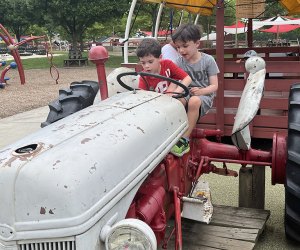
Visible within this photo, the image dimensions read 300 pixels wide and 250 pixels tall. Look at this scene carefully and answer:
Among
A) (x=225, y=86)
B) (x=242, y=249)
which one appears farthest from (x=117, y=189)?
(x=225, y=86)

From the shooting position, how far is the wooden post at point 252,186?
3441mm

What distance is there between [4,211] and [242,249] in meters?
1.76

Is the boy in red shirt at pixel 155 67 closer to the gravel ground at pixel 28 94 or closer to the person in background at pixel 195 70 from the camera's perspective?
the person in background at pixel 195 70

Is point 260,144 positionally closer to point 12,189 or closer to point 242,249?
point 242,249

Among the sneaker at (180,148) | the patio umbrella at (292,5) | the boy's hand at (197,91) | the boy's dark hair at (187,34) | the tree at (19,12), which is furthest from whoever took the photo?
the tree at (19,12)

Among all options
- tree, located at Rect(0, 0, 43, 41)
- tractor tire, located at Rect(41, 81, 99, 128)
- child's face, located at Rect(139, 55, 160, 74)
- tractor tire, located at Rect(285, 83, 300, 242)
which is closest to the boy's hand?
child's face, located at Rect(139, 55, 160, 74)

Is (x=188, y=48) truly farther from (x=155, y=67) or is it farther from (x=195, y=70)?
(x=155, y=67)

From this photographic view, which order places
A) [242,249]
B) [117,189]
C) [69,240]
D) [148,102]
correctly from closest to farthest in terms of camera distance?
[69,240]
[117,189]
[148,102]
[242,249]

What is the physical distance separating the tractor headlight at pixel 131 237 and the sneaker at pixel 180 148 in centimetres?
101

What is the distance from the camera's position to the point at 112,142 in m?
1.87

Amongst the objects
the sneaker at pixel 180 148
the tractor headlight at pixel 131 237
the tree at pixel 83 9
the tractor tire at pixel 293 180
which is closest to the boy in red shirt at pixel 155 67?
the sneaker at pixel 180 148

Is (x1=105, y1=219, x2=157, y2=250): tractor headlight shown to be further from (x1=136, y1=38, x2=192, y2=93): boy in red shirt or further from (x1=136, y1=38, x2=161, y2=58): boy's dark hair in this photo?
(x1=136, y1=38, x2=161, y2=58): boy's dark hair

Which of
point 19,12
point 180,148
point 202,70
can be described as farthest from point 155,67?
point 19,12

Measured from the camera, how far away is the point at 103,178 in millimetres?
1685
